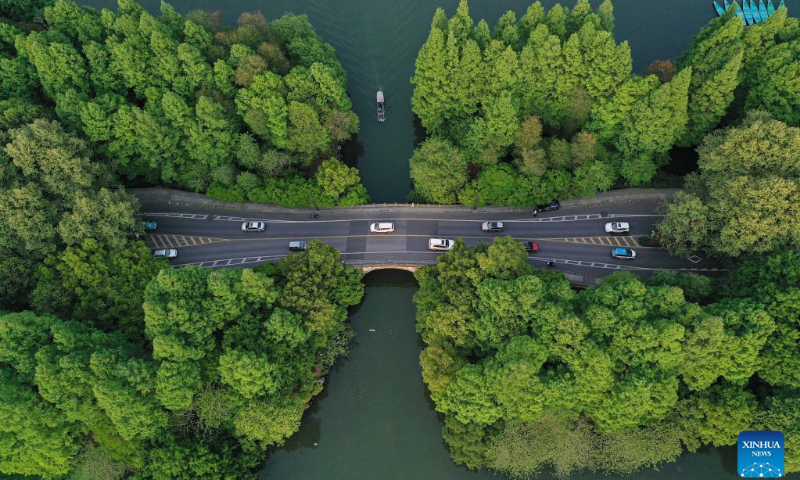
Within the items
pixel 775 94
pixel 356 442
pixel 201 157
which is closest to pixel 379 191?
pixel 201 157

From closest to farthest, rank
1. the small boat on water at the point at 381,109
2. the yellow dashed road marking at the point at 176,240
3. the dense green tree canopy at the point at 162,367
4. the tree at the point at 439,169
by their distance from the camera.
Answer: the dense green tree canopy at the point at 162,367 → the tree at the point at 439,169 → the yellow dashed road marking at the point at 176,240 → the small boat on water at the point at 381,109

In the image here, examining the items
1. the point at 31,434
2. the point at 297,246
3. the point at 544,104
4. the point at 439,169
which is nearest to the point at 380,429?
the point at 297,246

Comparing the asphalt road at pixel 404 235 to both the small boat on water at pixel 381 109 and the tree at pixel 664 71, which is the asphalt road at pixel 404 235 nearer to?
the tree at pixel 664 71

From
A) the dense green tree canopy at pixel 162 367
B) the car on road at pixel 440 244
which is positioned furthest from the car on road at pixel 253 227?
the car on road at pixel 440 244

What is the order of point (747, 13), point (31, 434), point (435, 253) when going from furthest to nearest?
point (747, 13), point (435, 253), point (31, 434)

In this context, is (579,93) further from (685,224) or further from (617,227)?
(685,224)
